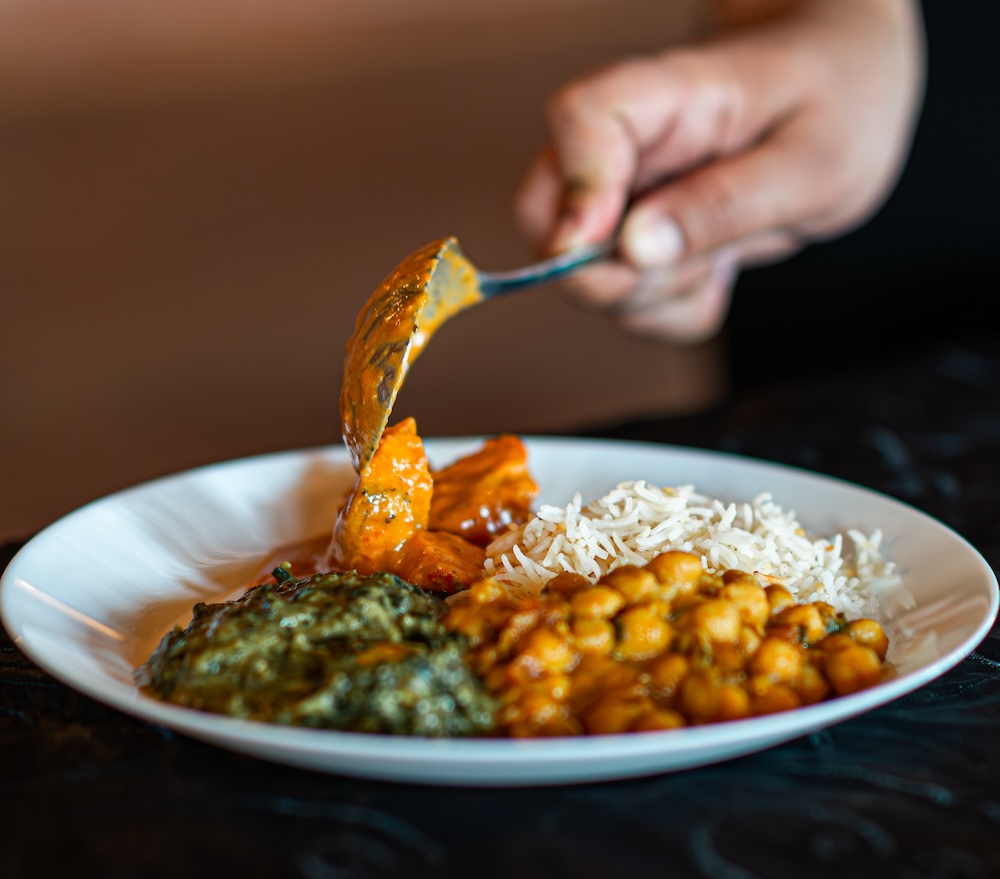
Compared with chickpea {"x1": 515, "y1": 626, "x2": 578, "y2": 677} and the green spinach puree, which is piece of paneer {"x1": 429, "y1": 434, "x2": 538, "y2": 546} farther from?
chickpea {"x1": 515, "y1": 626, "x2": 578, "y2": 677}

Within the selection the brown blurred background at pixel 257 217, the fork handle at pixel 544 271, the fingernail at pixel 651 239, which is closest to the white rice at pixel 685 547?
the fork handle at pixel 544 271

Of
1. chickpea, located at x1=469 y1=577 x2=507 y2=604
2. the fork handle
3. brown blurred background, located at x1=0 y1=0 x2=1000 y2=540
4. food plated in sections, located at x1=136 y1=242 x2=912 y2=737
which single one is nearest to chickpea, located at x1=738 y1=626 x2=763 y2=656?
food plated in sections, located at x1=136 y1=242 x2=912 y2=737

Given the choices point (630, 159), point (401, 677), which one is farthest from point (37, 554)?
point (630, 159)

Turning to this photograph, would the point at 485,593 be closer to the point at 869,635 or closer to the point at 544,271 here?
the point at 869,635

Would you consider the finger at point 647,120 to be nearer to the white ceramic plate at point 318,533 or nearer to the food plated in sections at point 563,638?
the white ceramic plate at point 318,533

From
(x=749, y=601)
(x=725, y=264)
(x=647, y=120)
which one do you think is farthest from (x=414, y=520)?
(x=725, y=264)

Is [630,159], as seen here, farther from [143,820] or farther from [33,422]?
[33,422]
